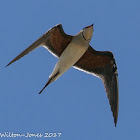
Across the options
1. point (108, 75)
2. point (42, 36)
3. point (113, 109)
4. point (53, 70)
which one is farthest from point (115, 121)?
point (42, 36)

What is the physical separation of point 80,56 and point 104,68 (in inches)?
51.0

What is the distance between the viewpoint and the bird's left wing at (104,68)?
1577 centimetres

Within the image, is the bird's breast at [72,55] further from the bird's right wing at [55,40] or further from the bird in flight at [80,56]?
the bird's right wing at [55,40]

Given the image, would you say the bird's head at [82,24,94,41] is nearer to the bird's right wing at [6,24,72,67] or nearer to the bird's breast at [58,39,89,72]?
the bird's breast at [58,39,89,72]

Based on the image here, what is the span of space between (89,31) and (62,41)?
0.93 meters

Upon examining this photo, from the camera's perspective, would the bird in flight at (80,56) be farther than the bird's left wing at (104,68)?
No

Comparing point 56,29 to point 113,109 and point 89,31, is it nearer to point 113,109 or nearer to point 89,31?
point 89,31

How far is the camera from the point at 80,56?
15.0 metres

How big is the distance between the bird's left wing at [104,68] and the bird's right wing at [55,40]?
0.79m

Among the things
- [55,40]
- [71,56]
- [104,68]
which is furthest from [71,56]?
[104,68]

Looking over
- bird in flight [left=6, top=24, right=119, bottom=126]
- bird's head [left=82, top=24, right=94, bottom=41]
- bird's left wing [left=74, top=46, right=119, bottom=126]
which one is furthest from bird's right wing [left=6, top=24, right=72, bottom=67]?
bird's left wing [left=74, top=46, right=119, bottom=126]

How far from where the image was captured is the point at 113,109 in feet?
51.6

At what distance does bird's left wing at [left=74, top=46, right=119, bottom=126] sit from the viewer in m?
15.8

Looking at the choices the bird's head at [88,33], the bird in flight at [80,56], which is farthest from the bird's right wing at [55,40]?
the bird's head at [88,33]
